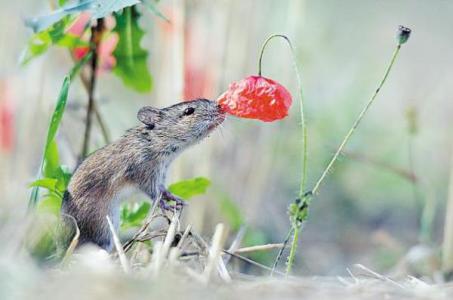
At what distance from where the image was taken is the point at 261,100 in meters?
3.73

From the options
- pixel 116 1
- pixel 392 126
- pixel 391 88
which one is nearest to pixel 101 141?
pixel 116 1

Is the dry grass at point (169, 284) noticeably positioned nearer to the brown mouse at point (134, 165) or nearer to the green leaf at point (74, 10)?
the brown mouse at point (134, 165)

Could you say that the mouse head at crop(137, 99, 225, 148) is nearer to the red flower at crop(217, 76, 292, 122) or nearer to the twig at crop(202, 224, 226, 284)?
the red flower at crop(217, 76, 292, 122)

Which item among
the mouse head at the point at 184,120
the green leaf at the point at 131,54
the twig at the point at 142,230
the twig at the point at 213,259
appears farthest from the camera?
the green leaf at the point at 131,54

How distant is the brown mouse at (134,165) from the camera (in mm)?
4340

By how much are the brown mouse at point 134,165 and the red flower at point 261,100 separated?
433mm

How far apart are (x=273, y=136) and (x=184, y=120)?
2379 mm

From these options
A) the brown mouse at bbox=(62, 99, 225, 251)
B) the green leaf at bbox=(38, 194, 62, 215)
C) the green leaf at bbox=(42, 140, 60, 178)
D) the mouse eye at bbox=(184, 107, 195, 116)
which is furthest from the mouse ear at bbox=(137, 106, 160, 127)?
the green leaf at bbox=(38, 194, 62, 215)

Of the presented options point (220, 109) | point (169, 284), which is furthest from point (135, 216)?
point (169, 284)

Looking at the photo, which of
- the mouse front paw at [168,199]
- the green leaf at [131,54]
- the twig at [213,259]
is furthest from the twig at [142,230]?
the green leaf at [131,54]

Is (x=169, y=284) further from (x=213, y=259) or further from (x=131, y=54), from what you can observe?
(x=131, y=54)

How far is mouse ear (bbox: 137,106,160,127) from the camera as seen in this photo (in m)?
4.49

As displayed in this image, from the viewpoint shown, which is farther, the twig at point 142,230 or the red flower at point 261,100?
the twig at point 142,230

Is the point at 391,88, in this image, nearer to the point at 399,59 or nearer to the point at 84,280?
the point at 399,59
